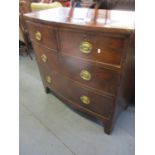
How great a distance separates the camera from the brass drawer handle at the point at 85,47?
947 millimetres

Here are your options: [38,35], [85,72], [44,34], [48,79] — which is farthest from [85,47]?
[48,79]

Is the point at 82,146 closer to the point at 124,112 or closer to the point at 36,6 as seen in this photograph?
the point at 124,112

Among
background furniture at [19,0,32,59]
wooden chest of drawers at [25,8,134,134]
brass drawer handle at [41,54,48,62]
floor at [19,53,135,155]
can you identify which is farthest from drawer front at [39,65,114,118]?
background furniture at [19,0,32,59]

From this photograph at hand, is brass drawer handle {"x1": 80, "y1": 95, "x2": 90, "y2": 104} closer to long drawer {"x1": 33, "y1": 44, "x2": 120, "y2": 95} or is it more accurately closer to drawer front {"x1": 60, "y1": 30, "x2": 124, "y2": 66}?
long drawer {"x1": 33, "y1": 44, "x2": 120, "y2": 95}

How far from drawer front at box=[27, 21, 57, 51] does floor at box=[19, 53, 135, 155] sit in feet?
2.43

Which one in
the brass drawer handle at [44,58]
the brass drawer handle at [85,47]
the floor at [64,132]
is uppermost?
the brass drawer handle at [85,47]

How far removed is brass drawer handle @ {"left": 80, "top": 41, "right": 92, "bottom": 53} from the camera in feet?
3.11

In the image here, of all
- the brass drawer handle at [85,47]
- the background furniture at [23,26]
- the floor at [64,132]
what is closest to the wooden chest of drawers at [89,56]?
the brass drawer handle at [85,47]

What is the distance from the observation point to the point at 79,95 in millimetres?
1280

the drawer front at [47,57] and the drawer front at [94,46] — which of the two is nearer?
the drawer front at [94,46]

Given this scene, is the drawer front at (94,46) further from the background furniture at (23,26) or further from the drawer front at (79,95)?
the background furniture at (23,26)
